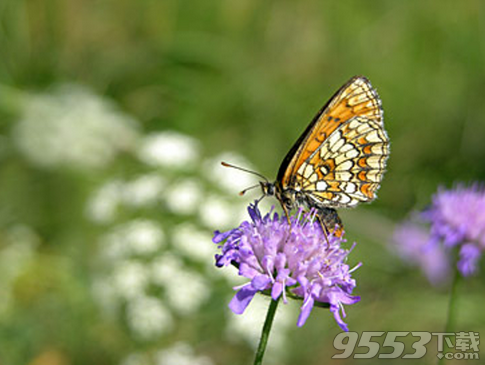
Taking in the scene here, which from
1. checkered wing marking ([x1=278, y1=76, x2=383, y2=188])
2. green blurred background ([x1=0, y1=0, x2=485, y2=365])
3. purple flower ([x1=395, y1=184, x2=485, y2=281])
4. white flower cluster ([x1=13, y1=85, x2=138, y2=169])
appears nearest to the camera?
checkered wing marking ([x1=278, y1=76, x2=383, y2=188])

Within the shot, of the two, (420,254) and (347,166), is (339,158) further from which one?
(420,254)

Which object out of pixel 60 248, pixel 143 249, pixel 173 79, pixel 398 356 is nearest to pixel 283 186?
pixel 143 249

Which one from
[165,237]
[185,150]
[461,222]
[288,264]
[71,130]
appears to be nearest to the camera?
[288,264]

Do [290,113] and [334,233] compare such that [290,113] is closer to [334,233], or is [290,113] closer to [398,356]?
[398,356]

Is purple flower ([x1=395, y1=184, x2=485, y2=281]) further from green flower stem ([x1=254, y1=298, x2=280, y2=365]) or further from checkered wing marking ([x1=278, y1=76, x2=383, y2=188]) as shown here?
green flower stem ([x1=254, y1=298, x2=280, y2=365])

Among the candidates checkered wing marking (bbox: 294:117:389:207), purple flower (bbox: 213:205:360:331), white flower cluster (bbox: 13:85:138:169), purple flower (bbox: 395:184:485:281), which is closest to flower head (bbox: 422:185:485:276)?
purple flower (bbox: 395:184:485:281)

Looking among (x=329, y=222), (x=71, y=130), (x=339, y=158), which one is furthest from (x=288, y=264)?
(x=71, y=130)

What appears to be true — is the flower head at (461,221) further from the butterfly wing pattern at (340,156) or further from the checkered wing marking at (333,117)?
the checkered wing marking at (333,117)
